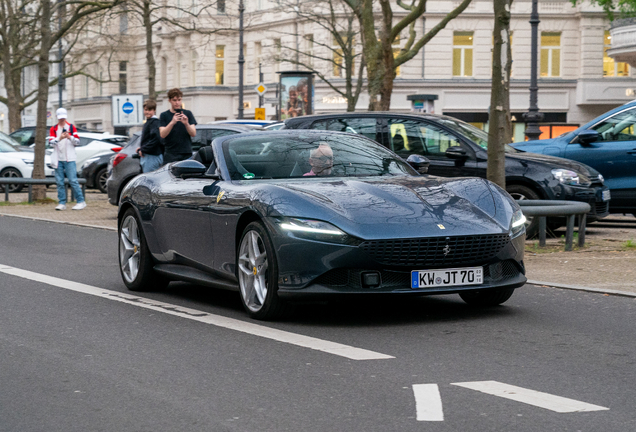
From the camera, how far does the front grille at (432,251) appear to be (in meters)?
7.12

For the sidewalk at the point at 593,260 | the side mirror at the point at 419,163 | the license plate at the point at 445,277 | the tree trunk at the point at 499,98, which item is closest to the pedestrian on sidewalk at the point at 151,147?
the sidewalk at the point at 593,260

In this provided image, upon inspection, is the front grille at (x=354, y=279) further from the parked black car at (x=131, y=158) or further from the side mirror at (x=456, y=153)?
the parked black car at (x=131, y=158)

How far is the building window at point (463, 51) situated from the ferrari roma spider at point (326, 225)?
44383mm

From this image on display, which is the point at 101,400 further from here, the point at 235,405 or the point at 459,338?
the point at 459,338

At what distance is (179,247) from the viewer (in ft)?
29.0

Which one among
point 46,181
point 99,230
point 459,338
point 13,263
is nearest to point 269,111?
point 46,181

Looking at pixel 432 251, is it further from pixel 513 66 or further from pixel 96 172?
pixel 513 66

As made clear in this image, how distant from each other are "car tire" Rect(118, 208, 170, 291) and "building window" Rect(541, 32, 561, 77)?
43935 mm

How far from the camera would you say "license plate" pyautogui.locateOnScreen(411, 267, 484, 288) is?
23.6ft

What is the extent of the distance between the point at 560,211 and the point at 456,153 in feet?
7.27

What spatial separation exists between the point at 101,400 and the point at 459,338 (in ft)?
8.02

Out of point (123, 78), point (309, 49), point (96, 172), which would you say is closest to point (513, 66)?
point (309, 49)

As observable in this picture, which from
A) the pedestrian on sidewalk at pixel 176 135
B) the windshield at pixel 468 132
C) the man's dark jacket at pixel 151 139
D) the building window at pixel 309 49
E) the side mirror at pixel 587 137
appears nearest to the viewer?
the windshield at pixel 468 132

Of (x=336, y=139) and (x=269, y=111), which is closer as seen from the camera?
(x=336, y=139)
